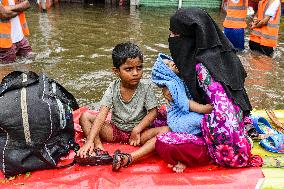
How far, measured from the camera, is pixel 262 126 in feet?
12.5

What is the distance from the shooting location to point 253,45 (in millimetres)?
8406

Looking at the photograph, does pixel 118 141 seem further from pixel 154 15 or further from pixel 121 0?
pixel 121 0

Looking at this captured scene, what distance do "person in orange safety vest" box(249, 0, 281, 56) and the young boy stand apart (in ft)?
17.2

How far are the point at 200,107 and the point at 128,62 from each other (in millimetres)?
670

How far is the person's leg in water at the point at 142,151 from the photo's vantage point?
9.72ft

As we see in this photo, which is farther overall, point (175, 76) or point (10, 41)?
point (10, 41)

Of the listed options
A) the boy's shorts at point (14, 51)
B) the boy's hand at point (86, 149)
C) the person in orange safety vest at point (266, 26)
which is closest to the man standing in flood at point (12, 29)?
the boy's shorts at point (14, 51)

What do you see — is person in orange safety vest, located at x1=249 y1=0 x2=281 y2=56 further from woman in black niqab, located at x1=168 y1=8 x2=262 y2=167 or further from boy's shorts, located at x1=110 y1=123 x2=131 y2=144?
boy's shorts, located at x1=110 y1=123 x2=131 y2=144

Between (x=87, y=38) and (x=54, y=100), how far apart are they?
630 centimetres

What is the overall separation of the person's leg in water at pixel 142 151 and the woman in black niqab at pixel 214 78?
45 centimetres

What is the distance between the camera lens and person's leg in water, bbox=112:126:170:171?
296cm

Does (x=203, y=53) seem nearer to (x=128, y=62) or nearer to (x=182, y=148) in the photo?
(x=128, y=62)

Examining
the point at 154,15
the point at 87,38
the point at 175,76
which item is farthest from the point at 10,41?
the point at 154,15

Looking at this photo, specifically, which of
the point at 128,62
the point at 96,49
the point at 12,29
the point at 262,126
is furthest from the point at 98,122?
the point at 96,49
